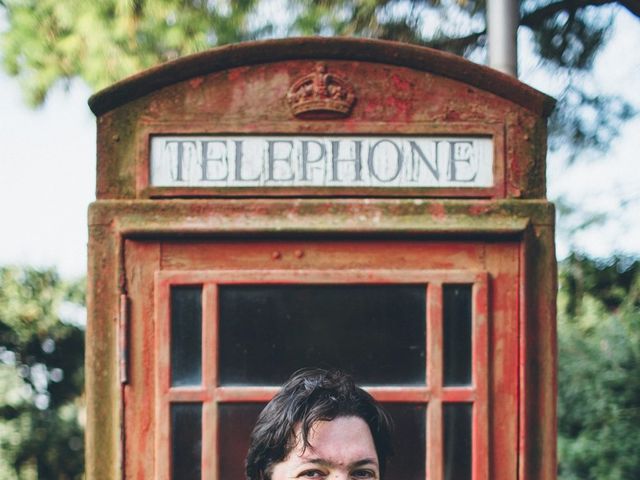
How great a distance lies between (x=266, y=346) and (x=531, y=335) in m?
0.74

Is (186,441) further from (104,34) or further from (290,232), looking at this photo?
(104,34)

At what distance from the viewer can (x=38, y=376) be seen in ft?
21.4

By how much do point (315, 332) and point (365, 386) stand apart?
0.67ft

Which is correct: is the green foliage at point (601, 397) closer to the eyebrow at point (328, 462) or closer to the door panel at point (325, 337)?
the door panel at point (325, 337)

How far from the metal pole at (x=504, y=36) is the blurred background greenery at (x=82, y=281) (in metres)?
1.55

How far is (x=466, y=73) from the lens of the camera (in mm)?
2441

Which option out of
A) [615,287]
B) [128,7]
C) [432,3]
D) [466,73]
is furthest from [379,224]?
[615,287]

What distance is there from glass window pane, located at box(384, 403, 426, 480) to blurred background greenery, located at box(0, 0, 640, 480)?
8.78ft

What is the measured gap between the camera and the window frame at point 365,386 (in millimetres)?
2377

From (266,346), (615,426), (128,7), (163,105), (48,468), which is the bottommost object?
(48,468)

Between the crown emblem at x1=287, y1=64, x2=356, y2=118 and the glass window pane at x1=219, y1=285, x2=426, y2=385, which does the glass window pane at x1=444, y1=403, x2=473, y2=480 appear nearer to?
the glass window pane at x1=219, y1=285, x2=426, y2=385

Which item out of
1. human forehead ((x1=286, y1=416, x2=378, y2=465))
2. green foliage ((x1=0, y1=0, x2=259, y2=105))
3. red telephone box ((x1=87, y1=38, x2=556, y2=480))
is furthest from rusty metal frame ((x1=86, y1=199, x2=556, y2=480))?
green foliage ((x1=0, y1=0, x2=259, y2=105))

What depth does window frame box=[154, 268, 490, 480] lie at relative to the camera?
2.38 m

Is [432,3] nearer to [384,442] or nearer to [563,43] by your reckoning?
[563,43]
